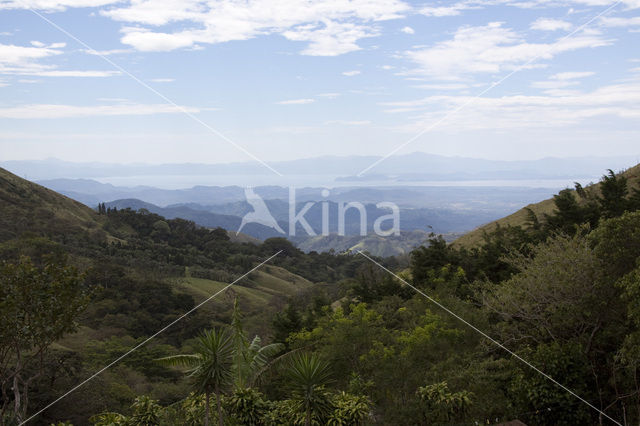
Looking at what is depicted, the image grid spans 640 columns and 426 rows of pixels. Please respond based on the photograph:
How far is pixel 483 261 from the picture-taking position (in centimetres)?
3306

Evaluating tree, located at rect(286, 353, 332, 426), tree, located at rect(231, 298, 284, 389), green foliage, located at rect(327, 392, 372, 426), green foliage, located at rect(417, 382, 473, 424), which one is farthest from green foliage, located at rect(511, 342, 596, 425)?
tree, located at rect(231, 298, 284, 389)

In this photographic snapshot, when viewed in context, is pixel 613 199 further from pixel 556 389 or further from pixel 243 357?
pixel 243 357

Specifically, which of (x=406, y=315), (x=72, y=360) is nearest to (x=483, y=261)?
(x=406, y=315)

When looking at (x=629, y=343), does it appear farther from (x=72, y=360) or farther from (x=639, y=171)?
(x=639, y=171)

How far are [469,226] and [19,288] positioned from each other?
189935 mm

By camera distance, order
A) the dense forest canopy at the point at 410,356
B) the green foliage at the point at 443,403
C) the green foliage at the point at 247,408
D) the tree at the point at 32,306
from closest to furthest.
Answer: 1. the dense forest canopy at the point at 410,356
2. the green foliage at the point at 247,408
3. the green foliage at the point at 443,403
4. the tree at the point at 32,306

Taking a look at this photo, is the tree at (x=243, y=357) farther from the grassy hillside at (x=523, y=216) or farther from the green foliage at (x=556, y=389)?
the grassy hillside at (x=523, y=216)

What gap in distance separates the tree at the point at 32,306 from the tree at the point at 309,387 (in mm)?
9161

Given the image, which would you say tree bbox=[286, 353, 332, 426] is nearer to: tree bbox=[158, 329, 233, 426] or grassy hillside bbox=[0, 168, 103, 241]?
tree bbox=[158, 329, 233, 426]

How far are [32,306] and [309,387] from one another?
33.4 feet

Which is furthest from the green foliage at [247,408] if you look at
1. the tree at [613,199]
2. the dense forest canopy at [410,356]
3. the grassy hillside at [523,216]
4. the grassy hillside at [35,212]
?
the grassy hillside at [35,212]

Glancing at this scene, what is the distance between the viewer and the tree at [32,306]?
52.3 feet

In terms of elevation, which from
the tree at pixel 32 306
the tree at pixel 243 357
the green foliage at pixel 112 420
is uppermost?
the tree at pixel 32 306

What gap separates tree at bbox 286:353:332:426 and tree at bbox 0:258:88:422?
916 cm
